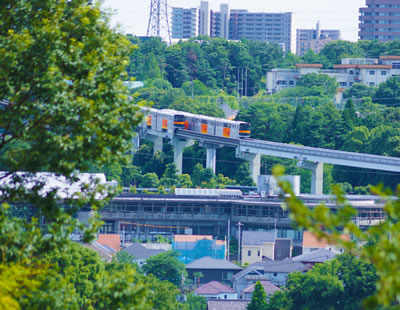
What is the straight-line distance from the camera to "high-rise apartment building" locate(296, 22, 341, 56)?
120 m

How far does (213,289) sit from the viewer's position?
2669cm

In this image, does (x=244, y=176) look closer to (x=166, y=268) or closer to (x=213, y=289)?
(x=213, y=289)

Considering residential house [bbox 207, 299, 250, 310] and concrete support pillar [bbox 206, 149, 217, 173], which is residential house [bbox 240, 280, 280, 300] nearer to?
residential house [bbox 207, 299, 250, 310]

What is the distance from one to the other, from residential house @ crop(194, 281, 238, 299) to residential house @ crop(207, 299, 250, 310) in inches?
48.8

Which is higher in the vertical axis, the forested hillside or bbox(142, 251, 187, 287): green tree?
the forested hillside

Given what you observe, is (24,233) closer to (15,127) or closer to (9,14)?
(15,127)

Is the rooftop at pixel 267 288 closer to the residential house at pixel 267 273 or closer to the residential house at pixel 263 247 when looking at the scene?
the residential house at pixel 267 273

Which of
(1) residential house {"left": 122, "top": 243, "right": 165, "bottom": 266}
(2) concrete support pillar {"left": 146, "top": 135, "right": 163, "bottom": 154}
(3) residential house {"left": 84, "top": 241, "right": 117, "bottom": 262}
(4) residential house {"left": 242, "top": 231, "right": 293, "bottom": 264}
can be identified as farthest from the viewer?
(2) concrete support pillar {"left": 146, "top": 135, "right": 163, "bottom": 154}

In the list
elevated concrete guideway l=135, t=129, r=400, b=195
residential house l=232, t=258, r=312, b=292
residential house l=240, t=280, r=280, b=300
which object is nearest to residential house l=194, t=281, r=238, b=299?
residential house l=240, t=280, r=280, b=300

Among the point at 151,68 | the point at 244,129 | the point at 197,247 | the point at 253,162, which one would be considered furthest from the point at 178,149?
the point at 151,68

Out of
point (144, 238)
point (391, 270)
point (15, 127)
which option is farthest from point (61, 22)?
point (144, 238)

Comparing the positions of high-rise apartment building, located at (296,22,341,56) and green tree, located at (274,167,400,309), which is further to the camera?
high-rise apartment building, located at (296,22,341,56)

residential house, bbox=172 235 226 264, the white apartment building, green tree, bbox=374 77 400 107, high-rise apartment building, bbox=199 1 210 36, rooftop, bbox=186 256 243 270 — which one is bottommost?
rooftop, bbox=186 256 243 270

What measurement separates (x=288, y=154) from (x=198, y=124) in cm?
717
